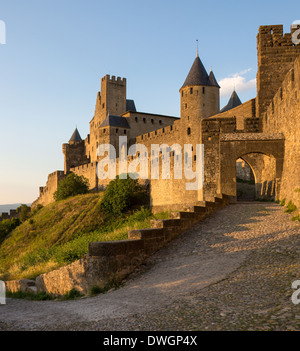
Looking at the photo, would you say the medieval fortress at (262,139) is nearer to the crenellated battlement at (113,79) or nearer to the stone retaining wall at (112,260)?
the stone retaining wall at (112,260)

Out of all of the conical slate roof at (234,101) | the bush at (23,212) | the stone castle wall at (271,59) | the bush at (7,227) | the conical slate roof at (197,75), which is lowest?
the bush at (7,227)

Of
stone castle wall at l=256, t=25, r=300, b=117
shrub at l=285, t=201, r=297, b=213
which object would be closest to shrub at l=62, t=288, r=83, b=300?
shrub at l=285, t=201, r=297, b=213

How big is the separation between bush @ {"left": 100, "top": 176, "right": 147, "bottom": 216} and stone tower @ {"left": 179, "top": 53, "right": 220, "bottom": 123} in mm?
13448

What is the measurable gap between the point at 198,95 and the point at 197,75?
2.62 meters

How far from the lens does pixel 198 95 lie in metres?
43.3

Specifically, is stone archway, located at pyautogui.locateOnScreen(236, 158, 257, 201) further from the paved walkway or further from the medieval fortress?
the paved walkway

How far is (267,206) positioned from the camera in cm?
1295

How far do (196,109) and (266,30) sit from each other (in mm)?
23001

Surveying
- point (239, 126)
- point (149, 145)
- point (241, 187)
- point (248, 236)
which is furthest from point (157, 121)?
point (248, 236)

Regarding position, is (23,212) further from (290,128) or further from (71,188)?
(290,128)

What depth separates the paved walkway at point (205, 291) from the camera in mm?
4938

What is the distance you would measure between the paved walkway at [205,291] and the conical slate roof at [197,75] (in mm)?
35603

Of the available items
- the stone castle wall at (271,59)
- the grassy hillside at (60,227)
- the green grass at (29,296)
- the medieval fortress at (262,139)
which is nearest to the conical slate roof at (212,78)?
the medieval fortress at (262,139)
